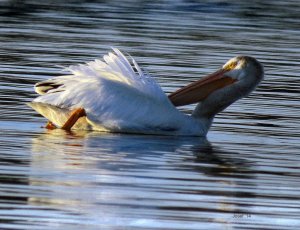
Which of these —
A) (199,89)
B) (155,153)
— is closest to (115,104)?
(199,89)

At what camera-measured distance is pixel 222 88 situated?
12.4 m

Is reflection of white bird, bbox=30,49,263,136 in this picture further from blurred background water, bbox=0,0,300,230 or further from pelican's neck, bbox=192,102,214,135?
blurred background water, bbox=0,0,300,230

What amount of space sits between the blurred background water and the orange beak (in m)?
0.35

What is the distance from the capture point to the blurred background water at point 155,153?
24.5ft

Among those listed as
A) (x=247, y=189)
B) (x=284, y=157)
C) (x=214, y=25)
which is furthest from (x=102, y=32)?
(x=247, y=189)

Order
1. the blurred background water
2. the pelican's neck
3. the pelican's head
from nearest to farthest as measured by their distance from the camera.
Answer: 1. the blurred background water
2. the pelican's neck
3. the pelican's head

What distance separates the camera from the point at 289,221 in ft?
24.4

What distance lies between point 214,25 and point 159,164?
14389 millimetres

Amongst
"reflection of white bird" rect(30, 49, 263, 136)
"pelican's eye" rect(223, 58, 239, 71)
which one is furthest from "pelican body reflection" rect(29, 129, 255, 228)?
"pelican's eye" rect(223, 58, 239, 71)

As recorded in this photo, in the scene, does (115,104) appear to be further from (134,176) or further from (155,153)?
(134,176)

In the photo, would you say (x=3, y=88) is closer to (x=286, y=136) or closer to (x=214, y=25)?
(x=286, y=136)

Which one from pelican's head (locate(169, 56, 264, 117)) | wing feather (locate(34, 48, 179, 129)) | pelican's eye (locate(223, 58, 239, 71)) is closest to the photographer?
wing feather (locate(34, 48, 179, 129))

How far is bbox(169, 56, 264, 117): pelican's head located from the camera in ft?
40.3

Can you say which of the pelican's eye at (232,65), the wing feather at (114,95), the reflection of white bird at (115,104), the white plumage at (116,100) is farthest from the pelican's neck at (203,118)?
the pelican's eye at (232,65)
